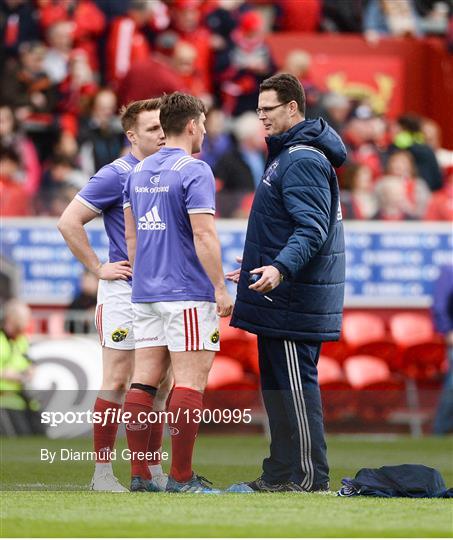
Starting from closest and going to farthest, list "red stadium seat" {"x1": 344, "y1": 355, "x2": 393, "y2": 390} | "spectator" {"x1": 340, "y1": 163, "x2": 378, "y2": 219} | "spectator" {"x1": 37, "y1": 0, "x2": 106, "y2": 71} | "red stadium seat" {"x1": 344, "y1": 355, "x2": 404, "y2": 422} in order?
"red stadium seat" {"x1": 344, "y1": 355, "x2": 404, "y2": 422} → "red stadium seat" {"x1": 344, "y1": 355, "x2": 393, "y2": 390} → "spectator" {"x1": 340, "y1": 163, "x2": 378, "y2": 219} → "spectator" {"x1": 37, "y1": 0, "x2": 106, "y2": 71}

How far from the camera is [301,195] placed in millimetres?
7965

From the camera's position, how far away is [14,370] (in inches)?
551

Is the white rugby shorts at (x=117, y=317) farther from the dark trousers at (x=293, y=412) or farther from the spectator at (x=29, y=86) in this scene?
the spectator at (x=29, y=86)

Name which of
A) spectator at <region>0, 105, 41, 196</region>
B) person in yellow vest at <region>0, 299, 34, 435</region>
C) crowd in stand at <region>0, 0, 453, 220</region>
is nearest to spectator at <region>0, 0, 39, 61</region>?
crowd in stand at <region>0, 0, 453, 220</region>

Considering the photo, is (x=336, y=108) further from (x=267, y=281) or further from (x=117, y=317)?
(x=267, y=281)

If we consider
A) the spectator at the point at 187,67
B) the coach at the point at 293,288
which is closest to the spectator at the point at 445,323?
the spectator at the point at 187,67

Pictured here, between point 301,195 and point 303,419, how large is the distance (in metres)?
1.18

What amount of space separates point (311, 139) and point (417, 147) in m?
10.4

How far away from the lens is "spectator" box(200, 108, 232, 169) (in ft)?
55.2

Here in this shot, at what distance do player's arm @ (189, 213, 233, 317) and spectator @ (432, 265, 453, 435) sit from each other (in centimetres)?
744

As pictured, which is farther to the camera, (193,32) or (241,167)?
(193,32)

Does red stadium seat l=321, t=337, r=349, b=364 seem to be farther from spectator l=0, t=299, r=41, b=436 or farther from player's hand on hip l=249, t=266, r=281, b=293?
player's hand on hip l=249, t=266, r=281, b=293

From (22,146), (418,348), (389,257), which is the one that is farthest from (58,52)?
(418,348)

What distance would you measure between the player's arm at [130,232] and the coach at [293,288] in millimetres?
605
